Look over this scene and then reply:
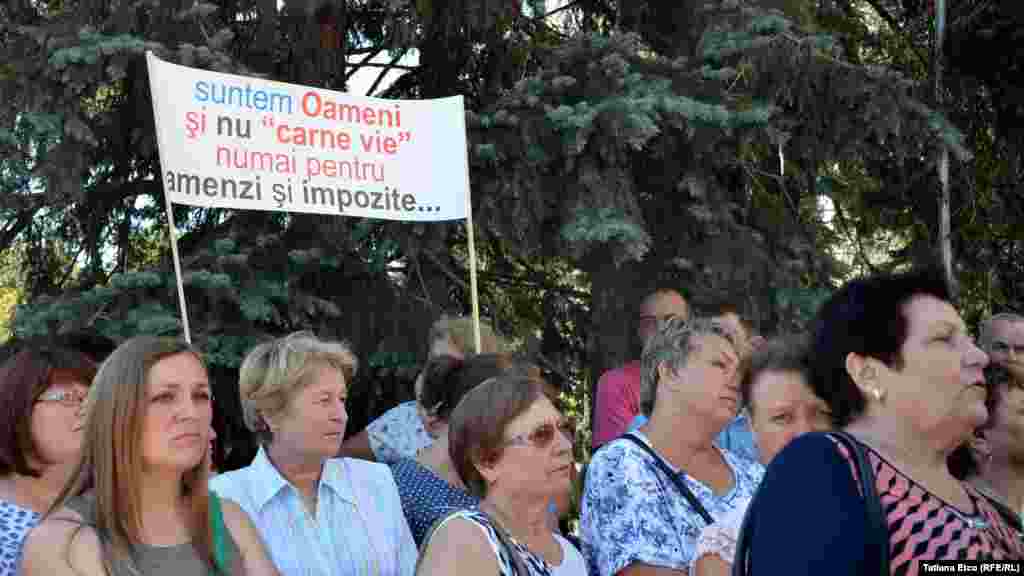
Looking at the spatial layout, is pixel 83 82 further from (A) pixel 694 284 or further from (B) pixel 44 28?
(A) pixel 694 284

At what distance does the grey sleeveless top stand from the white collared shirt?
0.65 m

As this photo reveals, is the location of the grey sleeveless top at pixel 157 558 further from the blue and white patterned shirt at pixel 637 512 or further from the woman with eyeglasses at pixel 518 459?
the blue and white patterned shirt at pixel 637 512

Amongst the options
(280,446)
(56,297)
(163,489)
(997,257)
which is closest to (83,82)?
(56,297)

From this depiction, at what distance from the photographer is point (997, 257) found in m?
9.48

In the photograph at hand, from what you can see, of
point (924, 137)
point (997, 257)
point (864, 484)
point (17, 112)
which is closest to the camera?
point (864, 484)

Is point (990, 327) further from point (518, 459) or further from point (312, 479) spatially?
point (312, 479)

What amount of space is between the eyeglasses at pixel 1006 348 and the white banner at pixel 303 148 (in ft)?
10.2

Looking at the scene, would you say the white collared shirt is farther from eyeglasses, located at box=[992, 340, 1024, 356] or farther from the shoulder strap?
the shoulder strap

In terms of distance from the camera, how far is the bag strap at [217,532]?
3471 millimetres

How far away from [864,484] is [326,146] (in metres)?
4.23

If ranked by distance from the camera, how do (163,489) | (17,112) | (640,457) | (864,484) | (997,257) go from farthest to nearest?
(997,257) < (17,112) < (640,457) < (163,489) < (864,484)

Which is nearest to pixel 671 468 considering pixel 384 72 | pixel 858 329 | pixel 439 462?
pixel 439 462

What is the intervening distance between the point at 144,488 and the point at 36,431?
30.1 inches

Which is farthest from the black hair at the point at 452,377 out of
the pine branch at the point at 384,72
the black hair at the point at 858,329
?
the pine branch at the point at 384,72
